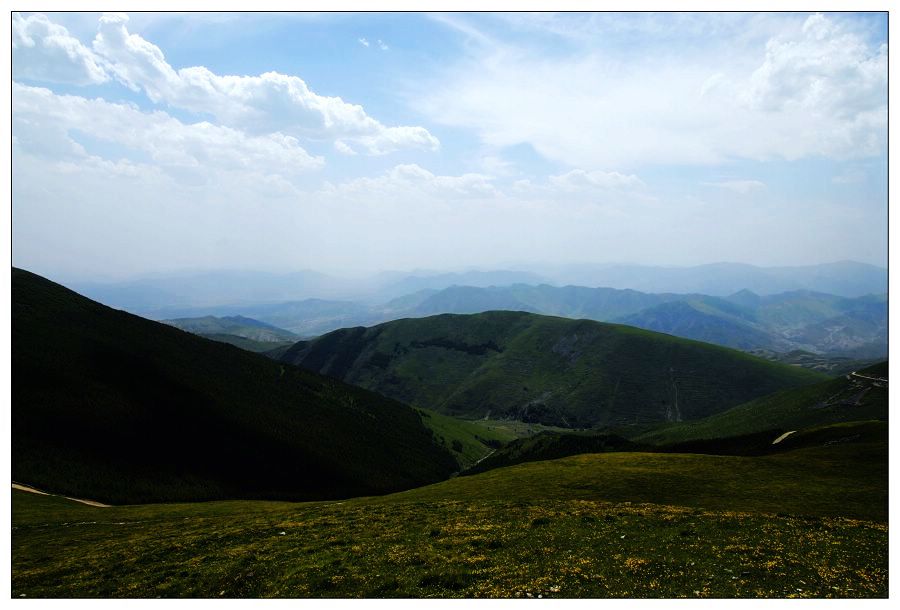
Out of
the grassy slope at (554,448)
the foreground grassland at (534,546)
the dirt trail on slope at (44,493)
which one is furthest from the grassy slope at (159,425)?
the foreground grassland at (534,546)

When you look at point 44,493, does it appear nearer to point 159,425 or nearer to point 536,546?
point 159,425

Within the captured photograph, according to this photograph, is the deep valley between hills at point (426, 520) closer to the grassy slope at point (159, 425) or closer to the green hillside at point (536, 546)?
the green hillside at point (536, 546)

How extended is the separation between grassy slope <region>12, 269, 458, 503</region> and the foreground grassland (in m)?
55.7

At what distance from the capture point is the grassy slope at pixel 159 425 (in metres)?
102

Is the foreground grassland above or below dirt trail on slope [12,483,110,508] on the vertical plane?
above

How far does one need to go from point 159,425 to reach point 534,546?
135m

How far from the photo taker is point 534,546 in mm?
28609

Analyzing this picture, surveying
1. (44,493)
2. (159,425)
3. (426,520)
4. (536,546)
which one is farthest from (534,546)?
(159,425)

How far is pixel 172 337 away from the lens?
196 m

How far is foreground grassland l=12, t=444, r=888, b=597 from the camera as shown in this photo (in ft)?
75.3

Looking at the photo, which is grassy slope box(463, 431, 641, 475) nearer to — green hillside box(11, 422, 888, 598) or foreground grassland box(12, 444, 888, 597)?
green hillside box(11, 422, 888, 598)

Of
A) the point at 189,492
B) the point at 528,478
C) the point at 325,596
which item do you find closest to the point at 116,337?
the point at 189,492

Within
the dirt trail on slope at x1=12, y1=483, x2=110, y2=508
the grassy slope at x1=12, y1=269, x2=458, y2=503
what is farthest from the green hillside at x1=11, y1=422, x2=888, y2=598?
the grassy slope at x1=12, y1=269, x2=458, y2=503

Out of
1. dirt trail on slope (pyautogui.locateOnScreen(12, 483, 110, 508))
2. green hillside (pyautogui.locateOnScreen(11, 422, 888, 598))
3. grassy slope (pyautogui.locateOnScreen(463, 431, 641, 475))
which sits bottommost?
grassy slope (pyautogui.locateOnScreen(463, 431, 641, 475))
